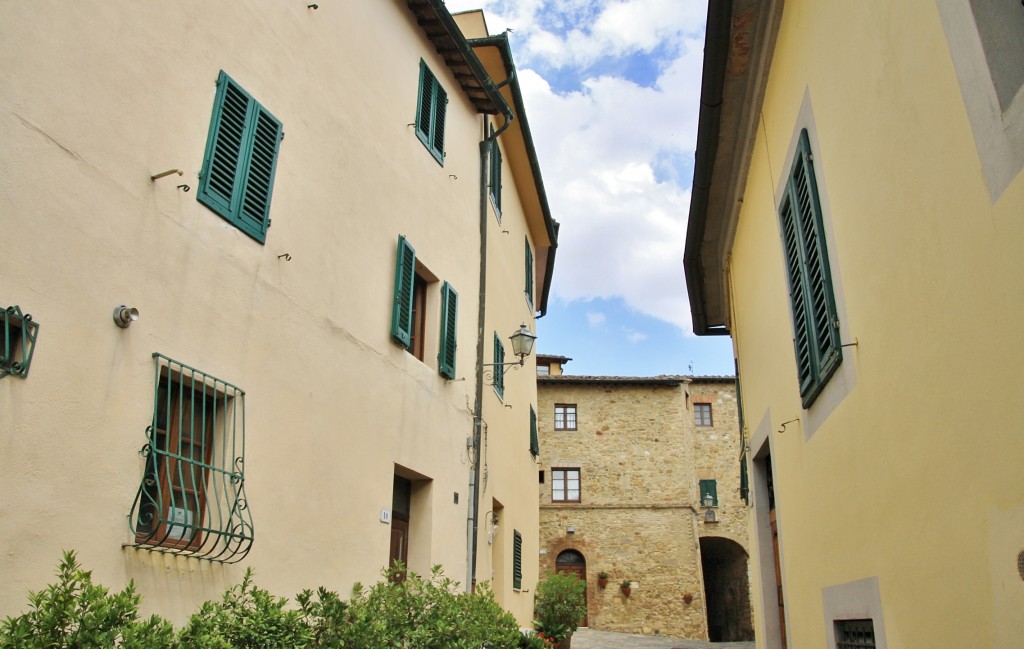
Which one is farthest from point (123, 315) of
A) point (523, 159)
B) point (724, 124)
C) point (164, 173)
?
point (523, 159)

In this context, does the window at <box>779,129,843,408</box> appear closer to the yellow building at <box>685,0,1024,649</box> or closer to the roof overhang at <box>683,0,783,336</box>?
the yellow building at <box>685,0,1024,649</box>

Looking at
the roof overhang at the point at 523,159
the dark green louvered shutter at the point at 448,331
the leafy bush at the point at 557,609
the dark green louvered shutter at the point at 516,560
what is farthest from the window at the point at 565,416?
the dark green louvered shutter at the point at 448,331

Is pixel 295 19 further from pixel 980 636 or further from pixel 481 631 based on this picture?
pixel 980 636

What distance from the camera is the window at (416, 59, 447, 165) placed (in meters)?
9.34

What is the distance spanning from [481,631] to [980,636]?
4.37 metres

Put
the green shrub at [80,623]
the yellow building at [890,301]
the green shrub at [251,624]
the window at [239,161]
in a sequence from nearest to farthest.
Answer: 1. the yellow building at [890,301]
2. the green shrub at [80,623]
3. the green shrub at [251,624]
4. the window at [239,161]

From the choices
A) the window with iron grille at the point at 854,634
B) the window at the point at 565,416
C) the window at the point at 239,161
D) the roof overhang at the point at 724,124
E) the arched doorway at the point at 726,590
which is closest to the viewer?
the window with iron grille at the point at 854,634

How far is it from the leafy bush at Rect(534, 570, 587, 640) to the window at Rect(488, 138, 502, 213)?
6578 mm

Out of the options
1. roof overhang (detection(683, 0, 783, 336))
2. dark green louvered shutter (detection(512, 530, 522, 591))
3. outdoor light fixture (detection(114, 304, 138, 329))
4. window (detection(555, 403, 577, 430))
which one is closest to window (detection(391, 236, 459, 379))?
roof overhang (detection(683, 0, 783, 336))

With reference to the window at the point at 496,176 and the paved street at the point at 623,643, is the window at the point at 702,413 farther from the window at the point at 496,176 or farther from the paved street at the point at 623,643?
the window at the point at 496,176

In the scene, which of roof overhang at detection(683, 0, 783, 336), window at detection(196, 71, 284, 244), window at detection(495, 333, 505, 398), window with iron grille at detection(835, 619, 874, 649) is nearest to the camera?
window with iron grille at detection(835, 619, 874, 649)

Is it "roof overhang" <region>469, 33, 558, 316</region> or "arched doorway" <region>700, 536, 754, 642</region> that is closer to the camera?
"roof overhang" <region>469, 33, 558, 316</region>

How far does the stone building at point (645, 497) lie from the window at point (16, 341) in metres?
23.2

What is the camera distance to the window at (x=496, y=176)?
40.0 feet
